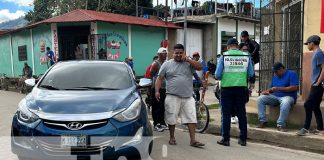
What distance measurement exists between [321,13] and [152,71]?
11.7ft

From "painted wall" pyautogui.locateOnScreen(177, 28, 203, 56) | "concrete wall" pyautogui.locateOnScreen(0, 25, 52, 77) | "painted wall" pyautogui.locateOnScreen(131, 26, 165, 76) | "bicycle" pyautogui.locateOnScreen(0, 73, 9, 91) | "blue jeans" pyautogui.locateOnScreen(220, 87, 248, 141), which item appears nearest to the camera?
"blue jeans" pyautogui.locateOnScreen(220, 87, 248, 141)

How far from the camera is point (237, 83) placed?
6637mm

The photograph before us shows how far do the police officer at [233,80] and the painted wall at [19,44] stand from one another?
17.2m

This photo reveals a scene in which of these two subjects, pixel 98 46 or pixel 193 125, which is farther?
pixel 98 46

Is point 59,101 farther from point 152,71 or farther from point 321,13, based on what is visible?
point 321,13

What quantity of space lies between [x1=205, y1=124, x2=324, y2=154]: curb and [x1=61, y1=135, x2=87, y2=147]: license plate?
4167 mm

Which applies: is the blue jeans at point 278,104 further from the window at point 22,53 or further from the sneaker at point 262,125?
the window at point 22,53

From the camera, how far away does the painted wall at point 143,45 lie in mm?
19656

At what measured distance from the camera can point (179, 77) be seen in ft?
21.6

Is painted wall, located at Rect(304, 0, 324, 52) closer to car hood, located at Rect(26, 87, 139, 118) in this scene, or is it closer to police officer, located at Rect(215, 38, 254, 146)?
police officer, located at Rect(215, 38, 254, 146)

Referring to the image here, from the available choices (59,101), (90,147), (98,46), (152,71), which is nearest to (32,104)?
(59,101)

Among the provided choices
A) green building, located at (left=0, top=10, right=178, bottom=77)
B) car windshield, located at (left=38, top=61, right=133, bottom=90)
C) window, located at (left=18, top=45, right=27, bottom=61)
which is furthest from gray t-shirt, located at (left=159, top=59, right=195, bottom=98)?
window, located at (left=18, top=45, right=27, bottom=61)

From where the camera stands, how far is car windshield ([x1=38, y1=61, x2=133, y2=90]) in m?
5.54

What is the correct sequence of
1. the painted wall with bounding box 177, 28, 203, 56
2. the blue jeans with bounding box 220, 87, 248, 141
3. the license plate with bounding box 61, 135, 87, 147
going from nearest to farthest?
the license plate with bounding box 61, 135, 87, 147 < the blue jeans with bounding box 220, 87, 248, 141 < the painted wall with bounding box 177, 28, 203, 56
